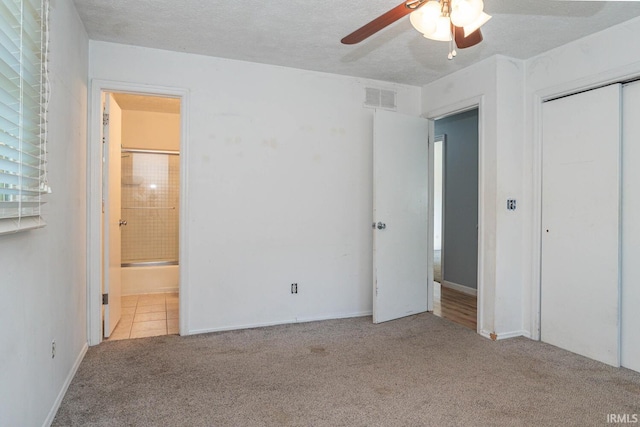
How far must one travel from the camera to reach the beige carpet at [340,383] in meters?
2.04

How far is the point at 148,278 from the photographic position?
511cm

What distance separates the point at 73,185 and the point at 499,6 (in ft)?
9.71

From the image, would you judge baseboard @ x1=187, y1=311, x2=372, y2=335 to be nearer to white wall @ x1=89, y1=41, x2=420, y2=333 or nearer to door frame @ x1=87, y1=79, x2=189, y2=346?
white wall @ x1=89, y1=41, x2=420, y2=333

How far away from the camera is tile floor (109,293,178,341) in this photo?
3.40 metres

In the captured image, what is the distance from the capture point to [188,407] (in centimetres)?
212

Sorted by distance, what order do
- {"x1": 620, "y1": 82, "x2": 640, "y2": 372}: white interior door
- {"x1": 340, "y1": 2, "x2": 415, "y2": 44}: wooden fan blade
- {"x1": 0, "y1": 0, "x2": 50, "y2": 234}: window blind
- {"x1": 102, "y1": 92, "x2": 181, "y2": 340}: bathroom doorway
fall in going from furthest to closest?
1. {"x1": 102, "y1": 92, "x2": 181, "y2": 340}: bathroom doorway
2. {"x1": 620, "y1": 82, "x2": 640, "y2": 372}: white interior door
3. {"x1": 340, "y1": 2, "x2": 415, "y2": 44}: wooden fan blade
4. {"x1": 0, "y1": 0, "x2": 50, "y2": 234}: window blind

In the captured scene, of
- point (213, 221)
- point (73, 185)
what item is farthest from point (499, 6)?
point (73, 185)

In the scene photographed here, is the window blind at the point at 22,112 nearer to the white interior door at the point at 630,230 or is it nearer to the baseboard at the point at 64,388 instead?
the baseboard at the point at 64,388

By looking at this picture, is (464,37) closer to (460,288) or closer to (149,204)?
(460,288)

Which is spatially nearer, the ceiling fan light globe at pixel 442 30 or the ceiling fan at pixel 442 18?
the ceiling fan at pixel 442 18

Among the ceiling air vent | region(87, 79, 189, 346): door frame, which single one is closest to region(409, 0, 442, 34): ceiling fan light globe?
the ceiling air vent

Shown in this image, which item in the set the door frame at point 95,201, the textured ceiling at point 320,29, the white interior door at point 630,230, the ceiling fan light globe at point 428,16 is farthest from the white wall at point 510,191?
the door frame at point 95,201

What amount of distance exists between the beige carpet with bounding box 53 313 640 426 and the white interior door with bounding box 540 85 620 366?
214mm

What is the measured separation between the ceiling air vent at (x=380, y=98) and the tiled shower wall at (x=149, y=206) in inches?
118
